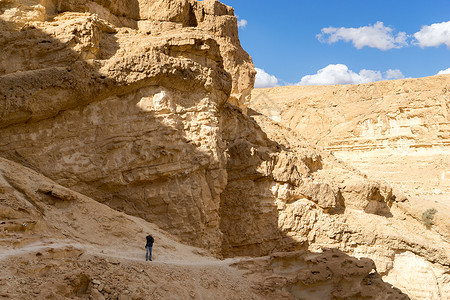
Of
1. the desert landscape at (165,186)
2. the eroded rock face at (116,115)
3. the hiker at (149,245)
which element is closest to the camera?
the desert landscape at (165,186)

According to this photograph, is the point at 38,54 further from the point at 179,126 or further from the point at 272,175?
the point at 272,175

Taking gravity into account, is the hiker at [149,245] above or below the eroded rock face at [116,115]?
below

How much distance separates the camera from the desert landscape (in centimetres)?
916

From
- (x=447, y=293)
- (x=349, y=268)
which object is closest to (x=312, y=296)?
(x=349, y=268)

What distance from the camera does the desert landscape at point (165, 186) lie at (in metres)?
9.16

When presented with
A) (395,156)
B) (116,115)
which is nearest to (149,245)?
(116,115)

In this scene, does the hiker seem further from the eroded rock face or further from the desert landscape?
the eroded rock face

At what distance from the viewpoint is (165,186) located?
1458 centimetres

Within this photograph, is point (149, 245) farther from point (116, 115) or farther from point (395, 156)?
point (395, 156)

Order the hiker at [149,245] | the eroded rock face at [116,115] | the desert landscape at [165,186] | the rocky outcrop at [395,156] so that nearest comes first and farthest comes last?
the desert landscape at [165,186], the hiker at [149,245], the eroded rock face at [116,115], the rocky outcrop at [395,156]

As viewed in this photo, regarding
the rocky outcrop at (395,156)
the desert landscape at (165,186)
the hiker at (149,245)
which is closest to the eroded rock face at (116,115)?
the desert landscape at (165,186)

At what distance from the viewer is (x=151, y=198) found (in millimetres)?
14430

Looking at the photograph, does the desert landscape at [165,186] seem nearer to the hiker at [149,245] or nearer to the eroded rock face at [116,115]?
the eroded rock face at [116,115]

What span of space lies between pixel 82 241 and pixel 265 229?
382 inches
